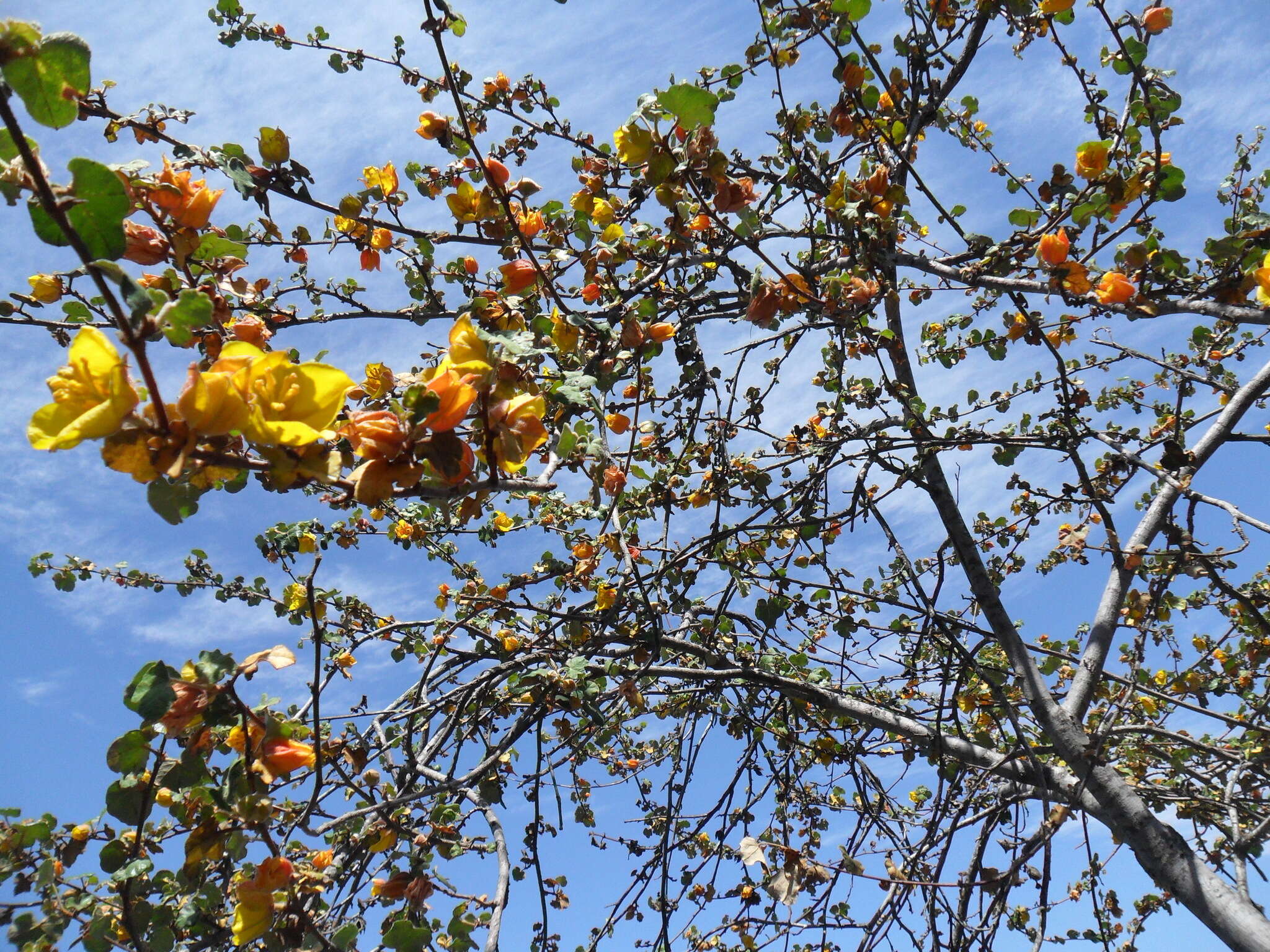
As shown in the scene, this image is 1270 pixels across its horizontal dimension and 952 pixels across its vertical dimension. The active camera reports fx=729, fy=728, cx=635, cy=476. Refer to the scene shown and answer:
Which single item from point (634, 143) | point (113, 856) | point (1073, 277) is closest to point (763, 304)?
point (634, 143)

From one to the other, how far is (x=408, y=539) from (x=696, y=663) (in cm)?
181

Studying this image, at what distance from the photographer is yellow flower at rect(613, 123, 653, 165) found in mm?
1679

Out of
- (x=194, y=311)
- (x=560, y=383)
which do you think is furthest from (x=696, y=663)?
(x=194, y=311)

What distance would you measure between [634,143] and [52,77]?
1.12 meters

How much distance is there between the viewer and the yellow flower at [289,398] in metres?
0.96

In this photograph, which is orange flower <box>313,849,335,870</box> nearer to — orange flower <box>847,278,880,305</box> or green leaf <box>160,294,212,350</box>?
green leaf <box>160,294,212,350</box>

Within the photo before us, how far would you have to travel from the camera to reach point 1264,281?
1840 mm

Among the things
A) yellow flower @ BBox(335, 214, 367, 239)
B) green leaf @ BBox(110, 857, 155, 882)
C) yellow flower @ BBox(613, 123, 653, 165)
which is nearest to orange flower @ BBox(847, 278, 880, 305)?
yellow flower @ BBox(613, 123, 653, 165)

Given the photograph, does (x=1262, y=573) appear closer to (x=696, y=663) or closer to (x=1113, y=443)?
(x=1113, y=443)

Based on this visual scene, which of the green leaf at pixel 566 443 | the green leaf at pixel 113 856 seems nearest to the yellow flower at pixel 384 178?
the green leaf at pixel 566 443

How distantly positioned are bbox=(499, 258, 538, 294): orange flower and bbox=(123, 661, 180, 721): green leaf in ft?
4.05

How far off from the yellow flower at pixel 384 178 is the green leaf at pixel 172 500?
1.80 meters

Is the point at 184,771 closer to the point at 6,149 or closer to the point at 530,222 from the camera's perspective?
the point at 6,149

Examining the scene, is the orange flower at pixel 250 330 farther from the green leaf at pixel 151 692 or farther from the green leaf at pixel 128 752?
the green leaf at pixel 128 752
